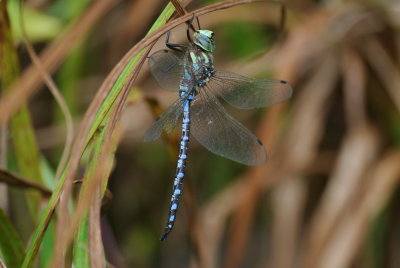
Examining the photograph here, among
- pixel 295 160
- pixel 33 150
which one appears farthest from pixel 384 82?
pixel 33 150

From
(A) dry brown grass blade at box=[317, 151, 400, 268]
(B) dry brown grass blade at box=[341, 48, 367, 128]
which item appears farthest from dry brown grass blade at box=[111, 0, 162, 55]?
(A) dry brown grass blade at box=[317, 151, 400, 268]

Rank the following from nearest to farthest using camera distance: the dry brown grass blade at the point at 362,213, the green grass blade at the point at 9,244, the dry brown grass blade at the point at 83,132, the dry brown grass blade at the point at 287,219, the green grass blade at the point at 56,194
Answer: the dry brown grass blade at the point at 83,132 → the green grass blade at the point at 56,194 → the green grass blade at the point at 9,244 → the dry brown grass blade at the point at 362,213 → the dry brown grass blade at the point at 287,219

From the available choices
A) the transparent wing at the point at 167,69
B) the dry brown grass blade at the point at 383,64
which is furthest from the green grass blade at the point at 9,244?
the dry brown grass blade at the point at 383,64

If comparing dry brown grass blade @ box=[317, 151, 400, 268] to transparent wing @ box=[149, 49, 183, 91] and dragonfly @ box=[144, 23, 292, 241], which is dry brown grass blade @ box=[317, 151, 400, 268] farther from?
transparent wing @ box=[149, 49, 183, 91]

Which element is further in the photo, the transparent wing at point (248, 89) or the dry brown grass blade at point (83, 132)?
the transparent wing at point (248, 89)

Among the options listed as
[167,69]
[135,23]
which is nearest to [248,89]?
[167,69]

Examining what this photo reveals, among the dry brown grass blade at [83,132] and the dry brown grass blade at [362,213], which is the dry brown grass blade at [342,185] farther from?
the dry brown grass blade at [83,132]

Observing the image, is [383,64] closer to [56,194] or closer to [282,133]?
[282,133]
